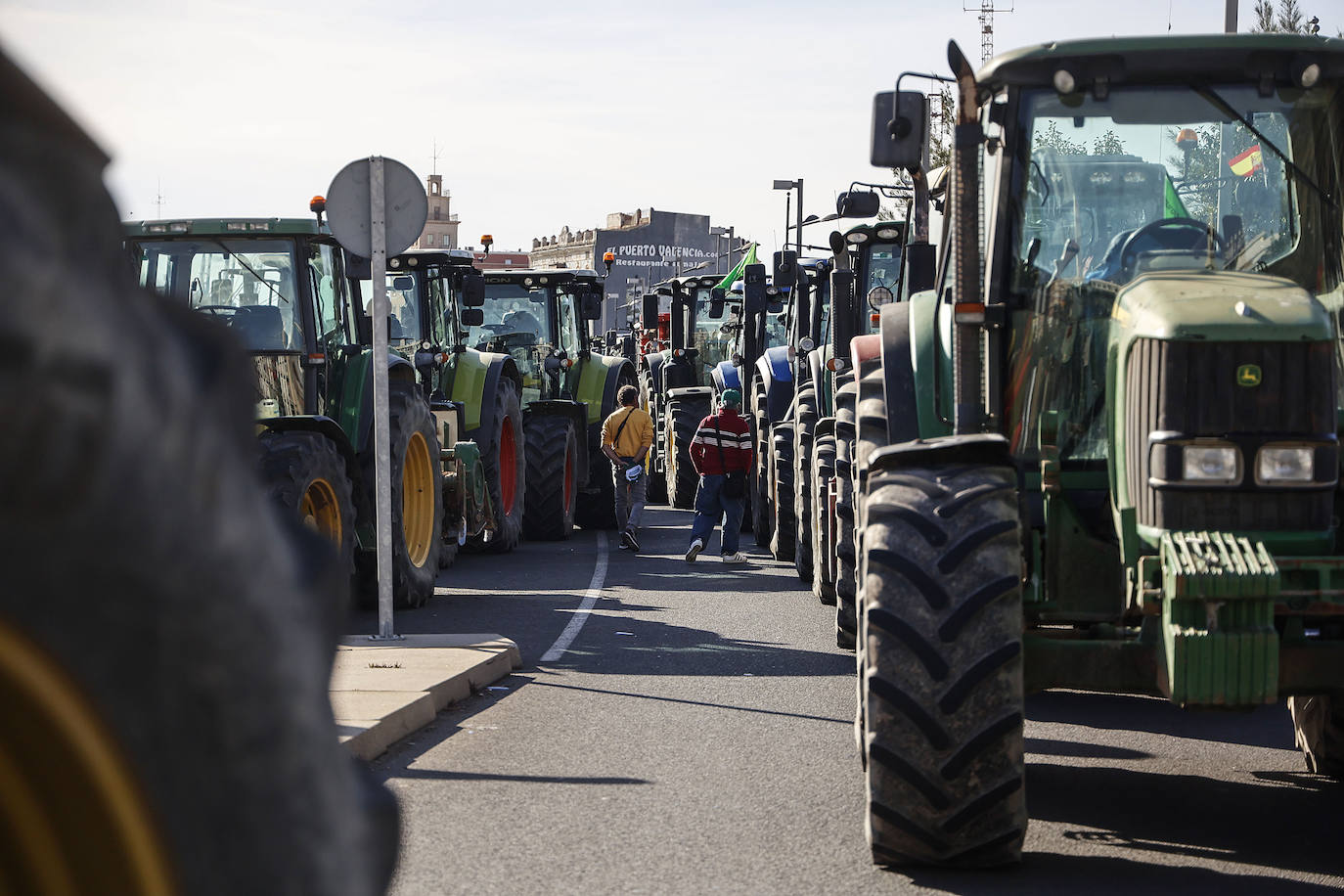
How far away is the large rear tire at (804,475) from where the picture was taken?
569 inches

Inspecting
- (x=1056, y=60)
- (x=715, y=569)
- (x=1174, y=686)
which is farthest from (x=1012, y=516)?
(x=715, y=569)

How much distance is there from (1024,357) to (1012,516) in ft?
3.56

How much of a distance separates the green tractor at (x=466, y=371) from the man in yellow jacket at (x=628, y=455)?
1.14 metres

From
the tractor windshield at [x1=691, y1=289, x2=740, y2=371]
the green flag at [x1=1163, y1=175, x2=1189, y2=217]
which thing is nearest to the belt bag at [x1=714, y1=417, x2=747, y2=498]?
the tractor windshield at [x1=691, y1=289, x2=740, y2=371]

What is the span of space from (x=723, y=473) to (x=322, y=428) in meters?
6.44

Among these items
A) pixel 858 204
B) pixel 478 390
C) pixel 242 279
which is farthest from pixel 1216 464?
pixel 478 390

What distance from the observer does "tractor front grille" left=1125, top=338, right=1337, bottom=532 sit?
5242mm

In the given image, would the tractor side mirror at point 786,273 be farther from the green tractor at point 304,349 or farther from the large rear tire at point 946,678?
the large rear tire at point 946,678

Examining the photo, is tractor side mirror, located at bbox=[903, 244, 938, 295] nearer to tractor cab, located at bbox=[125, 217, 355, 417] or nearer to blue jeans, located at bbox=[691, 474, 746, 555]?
tractor cab, located at bbox=[125, 217, 355, 417]

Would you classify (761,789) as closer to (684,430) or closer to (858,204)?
(858,204)

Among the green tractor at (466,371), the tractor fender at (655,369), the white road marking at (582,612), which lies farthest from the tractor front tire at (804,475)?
the tractor fender at (655,369)

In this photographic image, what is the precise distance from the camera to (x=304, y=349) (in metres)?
11.9

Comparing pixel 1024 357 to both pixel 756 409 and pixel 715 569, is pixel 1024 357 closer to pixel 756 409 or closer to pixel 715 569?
pixel 715 569

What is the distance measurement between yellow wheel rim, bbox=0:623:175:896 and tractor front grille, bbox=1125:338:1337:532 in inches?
176
